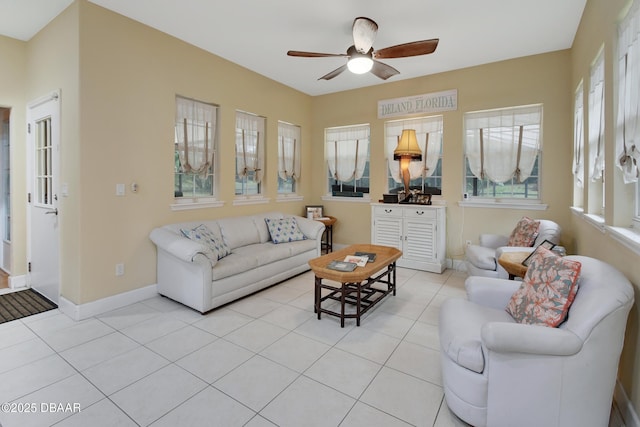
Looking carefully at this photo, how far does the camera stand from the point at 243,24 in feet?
11.5

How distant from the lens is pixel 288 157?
583 cm

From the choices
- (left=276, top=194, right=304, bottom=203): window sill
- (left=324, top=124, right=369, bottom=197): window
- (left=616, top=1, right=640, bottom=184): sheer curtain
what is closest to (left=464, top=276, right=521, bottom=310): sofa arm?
(left=616, top=1, right=640, bottom=184): sheer curtain

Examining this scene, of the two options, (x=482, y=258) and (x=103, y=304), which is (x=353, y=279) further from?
(x=103, y=304)

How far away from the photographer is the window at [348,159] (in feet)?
19.1

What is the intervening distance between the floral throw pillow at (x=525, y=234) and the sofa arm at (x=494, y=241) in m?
0.27

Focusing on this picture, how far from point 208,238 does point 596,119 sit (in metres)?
3.97

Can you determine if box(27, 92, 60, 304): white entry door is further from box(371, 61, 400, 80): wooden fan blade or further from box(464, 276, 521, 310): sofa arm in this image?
box(464, 276, 521, 310): sofa arm

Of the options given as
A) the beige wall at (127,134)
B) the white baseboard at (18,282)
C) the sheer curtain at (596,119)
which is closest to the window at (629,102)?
the sheer curtain at (596,119)

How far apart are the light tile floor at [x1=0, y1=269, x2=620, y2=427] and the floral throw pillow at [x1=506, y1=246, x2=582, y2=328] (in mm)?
749

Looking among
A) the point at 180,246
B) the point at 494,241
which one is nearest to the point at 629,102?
the point at 494,241

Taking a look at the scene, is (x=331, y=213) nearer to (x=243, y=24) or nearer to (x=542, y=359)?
(x=243, y=24)

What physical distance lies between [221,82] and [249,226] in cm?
208

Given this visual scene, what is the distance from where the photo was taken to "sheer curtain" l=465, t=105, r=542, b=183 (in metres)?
4.38

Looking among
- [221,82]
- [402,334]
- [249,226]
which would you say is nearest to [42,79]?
[221,82]
